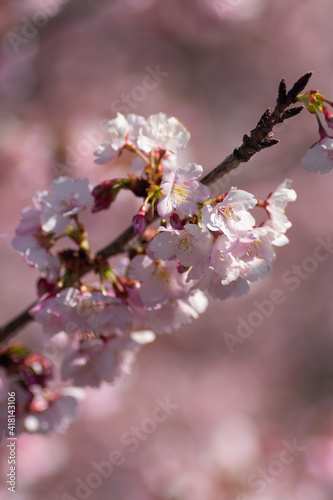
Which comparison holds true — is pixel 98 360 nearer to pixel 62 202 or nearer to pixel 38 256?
pixel 38 256

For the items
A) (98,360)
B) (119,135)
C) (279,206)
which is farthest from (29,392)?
(279,206)

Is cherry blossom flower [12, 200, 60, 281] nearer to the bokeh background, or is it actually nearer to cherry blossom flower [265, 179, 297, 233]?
cherry blossom flower [265, 179, 297, 233]

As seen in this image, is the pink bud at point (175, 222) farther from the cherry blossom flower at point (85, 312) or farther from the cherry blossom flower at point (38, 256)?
the cherry blossom flower at point (38, 256)

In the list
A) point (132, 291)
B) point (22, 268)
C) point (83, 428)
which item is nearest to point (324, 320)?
point (83, 428)

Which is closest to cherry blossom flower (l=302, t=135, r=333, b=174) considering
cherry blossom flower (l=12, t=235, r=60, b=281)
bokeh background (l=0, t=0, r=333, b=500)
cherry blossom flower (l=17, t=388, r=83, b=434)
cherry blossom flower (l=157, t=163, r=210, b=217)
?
cherry blossom flower (l=157, t=163, r=210, b=217)

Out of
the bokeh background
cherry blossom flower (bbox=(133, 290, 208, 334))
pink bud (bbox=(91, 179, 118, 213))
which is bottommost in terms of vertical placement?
the bokeh background

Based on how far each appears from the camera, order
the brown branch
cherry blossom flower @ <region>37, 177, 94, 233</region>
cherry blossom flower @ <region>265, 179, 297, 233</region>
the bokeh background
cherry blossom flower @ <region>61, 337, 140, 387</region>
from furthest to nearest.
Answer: the bokeh background
cherry blossom flower @ <region>61, 337, 140, 387</region>
cherry blossom flower @ <region>37, 177, 94, 233</region>
cherry blossom flower @ <region>265, 179, 297, 233</region>
the brown branch

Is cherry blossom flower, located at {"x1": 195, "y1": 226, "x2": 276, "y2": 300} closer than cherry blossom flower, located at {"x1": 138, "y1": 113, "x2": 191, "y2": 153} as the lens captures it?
Yes
